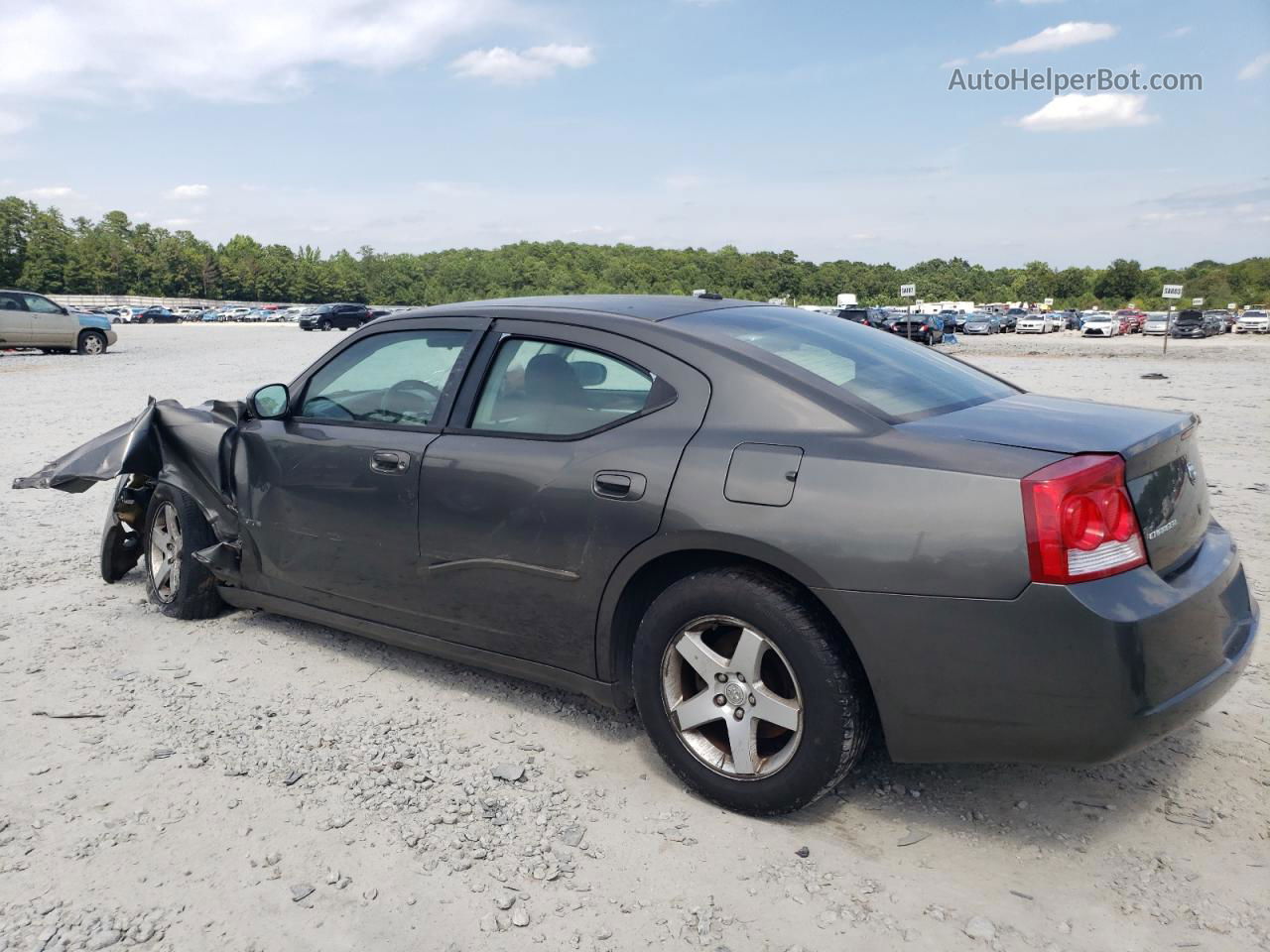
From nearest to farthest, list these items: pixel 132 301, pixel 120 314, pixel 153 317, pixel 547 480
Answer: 1. pixel 547 480
2. pixel 153 317
3. pixel 120 314
4. pixel 132 301

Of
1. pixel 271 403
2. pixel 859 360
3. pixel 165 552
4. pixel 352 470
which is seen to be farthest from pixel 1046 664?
pixel 165 552

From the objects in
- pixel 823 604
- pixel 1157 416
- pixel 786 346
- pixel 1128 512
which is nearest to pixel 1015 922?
pixel 823 604

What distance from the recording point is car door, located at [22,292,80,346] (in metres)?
26.4

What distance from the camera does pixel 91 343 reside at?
28.4 m

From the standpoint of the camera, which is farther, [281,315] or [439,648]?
[281,315]

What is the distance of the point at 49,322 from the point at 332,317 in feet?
95.7

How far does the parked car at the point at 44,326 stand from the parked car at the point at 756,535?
2559 centimetres

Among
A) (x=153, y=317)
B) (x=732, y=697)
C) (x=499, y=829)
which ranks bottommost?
(x=499, y=829)

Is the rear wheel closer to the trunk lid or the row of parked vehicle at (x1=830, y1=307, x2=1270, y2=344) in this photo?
the trunk lid

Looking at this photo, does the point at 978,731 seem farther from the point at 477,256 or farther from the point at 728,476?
the point at 477,256

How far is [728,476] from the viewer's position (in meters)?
2.93

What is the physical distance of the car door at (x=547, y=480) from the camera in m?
3.17

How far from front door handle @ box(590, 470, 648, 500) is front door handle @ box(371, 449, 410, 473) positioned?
3.02ft

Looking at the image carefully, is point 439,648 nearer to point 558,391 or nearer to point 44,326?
point 558,391
